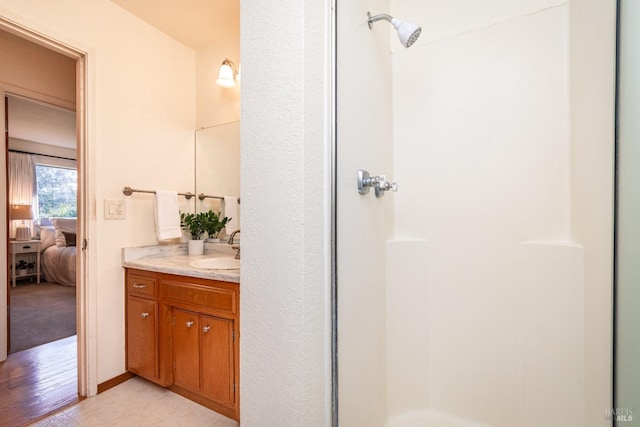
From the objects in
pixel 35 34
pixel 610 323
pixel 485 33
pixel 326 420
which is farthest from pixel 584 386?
pixel 35 34

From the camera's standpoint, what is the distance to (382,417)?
1.34 metres

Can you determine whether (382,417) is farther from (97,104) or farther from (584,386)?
(97,104)

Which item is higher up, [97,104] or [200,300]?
[97,104]

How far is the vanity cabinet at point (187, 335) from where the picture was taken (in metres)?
1.38

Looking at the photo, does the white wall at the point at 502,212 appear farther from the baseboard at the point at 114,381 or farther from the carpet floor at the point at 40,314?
the carpet floor at the point at 40,314

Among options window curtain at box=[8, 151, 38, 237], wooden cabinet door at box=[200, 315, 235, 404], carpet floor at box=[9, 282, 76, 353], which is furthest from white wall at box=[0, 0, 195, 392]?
window curtain at box=[8, 151, 38, 237]

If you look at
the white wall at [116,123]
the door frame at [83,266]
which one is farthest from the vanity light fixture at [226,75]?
the door frame at [83,266]

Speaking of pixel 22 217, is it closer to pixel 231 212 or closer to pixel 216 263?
pixel 231 212

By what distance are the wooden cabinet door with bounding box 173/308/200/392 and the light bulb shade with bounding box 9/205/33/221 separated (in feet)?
17.5

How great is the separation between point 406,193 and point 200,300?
122 cm

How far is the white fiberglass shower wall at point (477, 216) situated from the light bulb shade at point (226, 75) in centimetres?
114

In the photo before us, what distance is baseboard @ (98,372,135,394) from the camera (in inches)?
66.3

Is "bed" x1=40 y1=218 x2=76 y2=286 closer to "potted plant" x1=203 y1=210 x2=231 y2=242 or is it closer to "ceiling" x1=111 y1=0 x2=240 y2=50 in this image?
"potted plant" x1=203 y1=210 x2=231 y2=242

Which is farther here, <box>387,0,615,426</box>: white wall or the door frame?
the door frame
